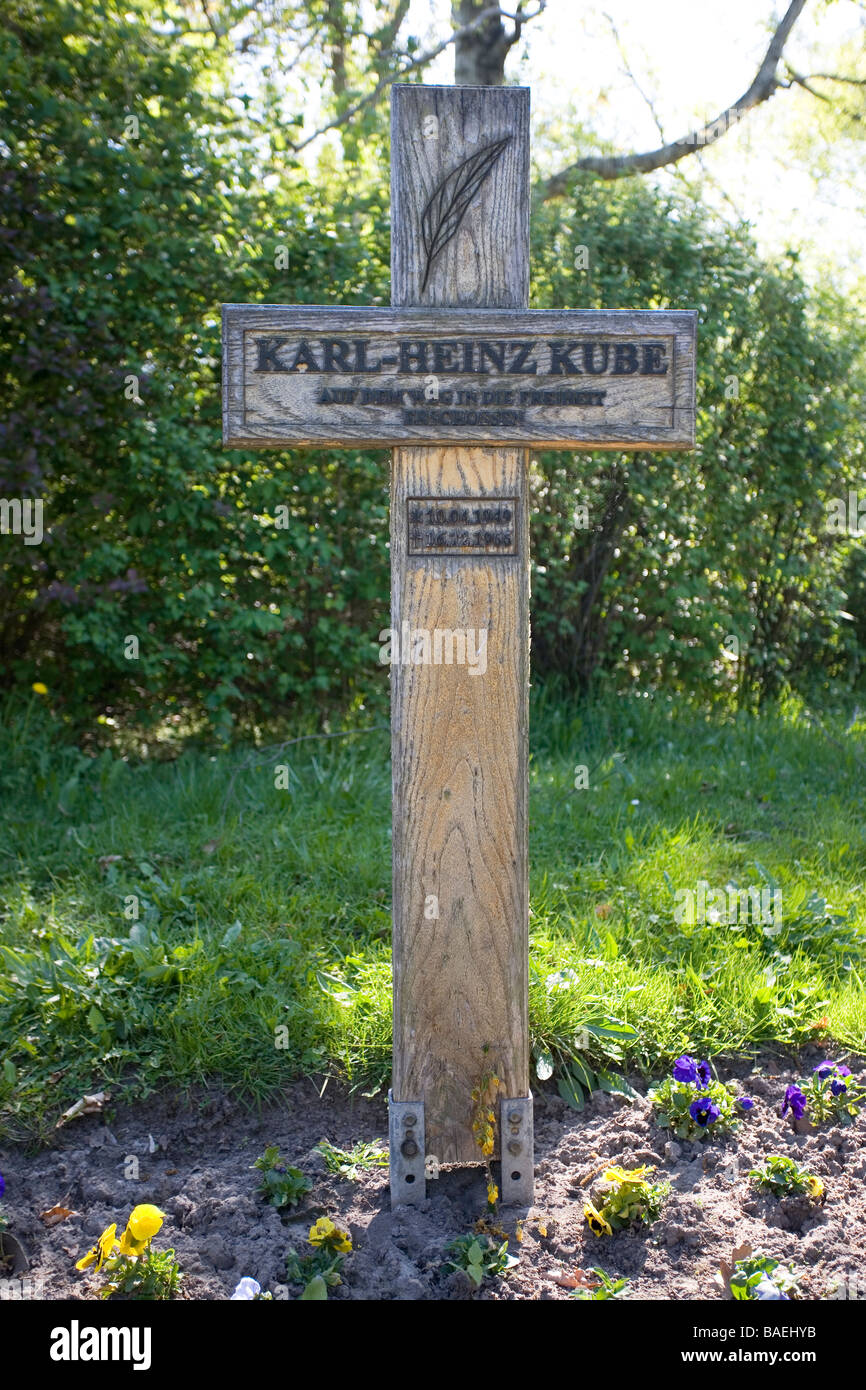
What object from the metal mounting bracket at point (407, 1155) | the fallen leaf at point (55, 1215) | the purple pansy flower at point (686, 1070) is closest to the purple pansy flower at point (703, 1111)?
the purple pansy flower at point (686, 1070)

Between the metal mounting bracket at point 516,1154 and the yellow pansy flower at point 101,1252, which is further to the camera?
the metal mounting bracket at point 516,1154

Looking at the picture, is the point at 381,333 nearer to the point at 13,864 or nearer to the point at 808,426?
the point at 13,864

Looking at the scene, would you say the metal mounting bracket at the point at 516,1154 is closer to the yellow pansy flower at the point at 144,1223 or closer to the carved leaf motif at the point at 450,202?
the yellow pansy flower at the point at 144,1223

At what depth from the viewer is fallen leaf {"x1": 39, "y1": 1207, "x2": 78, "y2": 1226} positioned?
224cm

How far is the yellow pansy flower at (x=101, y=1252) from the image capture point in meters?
2.01

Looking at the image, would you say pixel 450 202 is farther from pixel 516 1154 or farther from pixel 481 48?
pixel 481 48

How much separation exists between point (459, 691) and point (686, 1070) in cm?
103

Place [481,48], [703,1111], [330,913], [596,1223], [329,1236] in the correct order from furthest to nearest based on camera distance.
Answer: [481,48] < [330,913] < [703,1111] < [596,1223] < [329,1236]

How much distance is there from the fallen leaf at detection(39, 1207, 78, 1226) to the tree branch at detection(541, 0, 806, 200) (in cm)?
943

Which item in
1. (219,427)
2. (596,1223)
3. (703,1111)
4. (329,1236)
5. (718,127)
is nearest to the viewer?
(329,1236)

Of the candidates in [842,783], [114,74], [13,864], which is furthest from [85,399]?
[842,783]

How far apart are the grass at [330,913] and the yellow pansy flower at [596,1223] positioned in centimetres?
53

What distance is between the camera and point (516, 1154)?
2318 mm

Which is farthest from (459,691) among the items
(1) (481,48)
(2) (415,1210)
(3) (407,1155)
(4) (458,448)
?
(1) (481,48)
